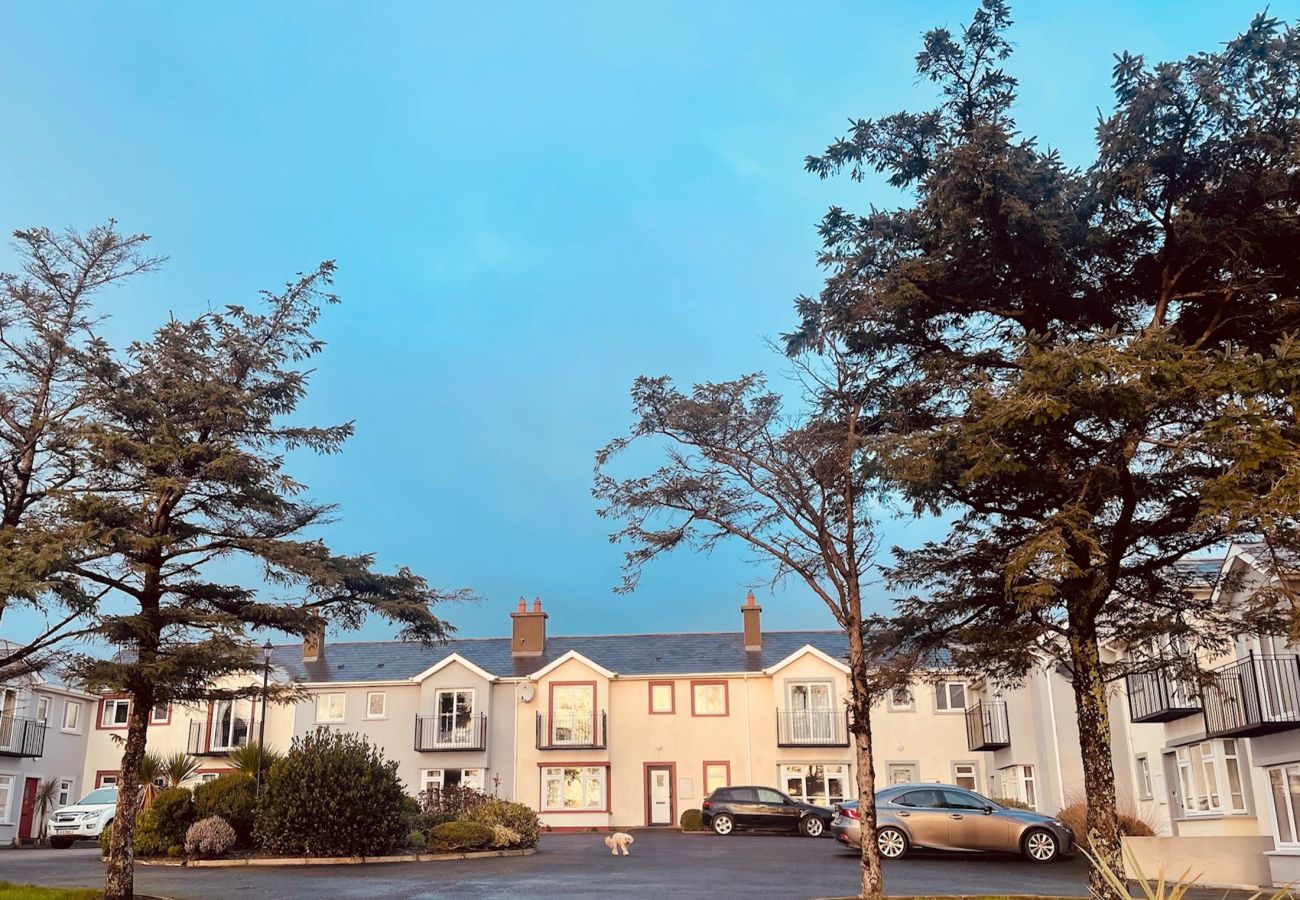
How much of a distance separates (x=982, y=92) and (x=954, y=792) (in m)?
15.8

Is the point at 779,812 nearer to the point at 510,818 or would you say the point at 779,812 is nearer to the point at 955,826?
the point at 510,818

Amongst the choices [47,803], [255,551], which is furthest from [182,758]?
[255,551]

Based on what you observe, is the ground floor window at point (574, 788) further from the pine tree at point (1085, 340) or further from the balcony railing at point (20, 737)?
the pine tree at point (1085, 340)

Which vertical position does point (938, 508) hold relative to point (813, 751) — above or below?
above

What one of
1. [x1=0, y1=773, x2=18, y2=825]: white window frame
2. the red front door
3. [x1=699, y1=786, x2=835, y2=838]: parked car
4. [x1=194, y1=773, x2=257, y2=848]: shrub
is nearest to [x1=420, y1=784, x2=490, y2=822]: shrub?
[x1=194, y1=773, x2=257, y2=848]: shrub

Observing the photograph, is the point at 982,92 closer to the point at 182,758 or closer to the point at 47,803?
the point at 182,758

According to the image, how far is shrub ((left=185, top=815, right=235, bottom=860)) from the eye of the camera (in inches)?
876

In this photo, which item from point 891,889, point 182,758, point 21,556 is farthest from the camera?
point 182,758

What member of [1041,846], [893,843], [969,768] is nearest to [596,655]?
[969,768]

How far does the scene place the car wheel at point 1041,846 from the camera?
22500 millimetres

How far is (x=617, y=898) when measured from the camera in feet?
50.4

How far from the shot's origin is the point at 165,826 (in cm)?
2334

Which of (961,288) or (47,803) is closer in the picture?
(961,288)

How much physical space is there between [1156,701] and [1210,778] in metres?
1.93
